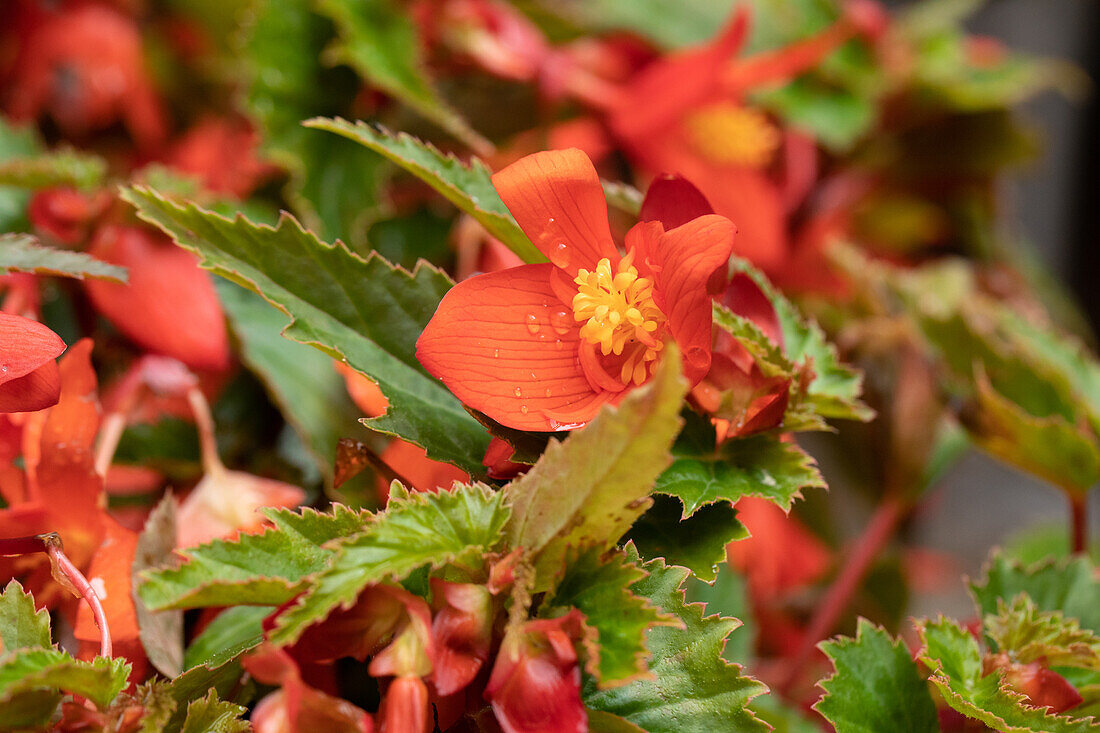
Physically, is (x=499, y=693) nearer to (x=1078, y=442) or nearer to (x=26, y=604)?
(x=26, y=604)

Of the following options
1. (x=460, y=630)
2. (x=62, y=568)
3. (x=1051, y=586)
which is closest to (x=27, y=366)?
(x=62, y=568)

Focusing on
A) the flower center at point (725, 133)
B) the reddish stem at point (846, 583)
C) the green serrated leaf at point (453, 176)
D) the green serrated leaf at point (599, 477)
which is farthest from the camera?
the flower center at point (725, 133)

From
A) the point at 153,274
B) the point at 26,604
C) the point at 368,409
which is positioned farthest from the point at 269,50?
the point at 26,604

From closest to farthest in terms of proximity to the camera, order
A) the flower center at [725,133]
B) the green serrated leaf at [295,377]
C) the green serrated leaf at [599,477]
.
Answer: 1. the green serrated leaf at [599,477]
2. the green serrated leaf at [295,377]
3. the flower center at [725,133]

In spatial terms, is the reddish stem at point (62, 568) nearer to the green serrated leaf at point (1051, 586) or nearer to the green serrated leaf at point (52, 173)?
the green serrated leaf at point (52, 173)

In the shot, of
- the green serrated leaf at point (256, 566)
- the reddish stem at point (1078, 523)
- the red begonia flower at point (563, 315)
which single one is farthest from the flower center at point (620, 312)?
the reddish stem at point (1078, 523)

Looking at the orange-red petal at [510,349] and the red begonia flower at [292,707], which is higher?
the orange-red petal at [510,349]
